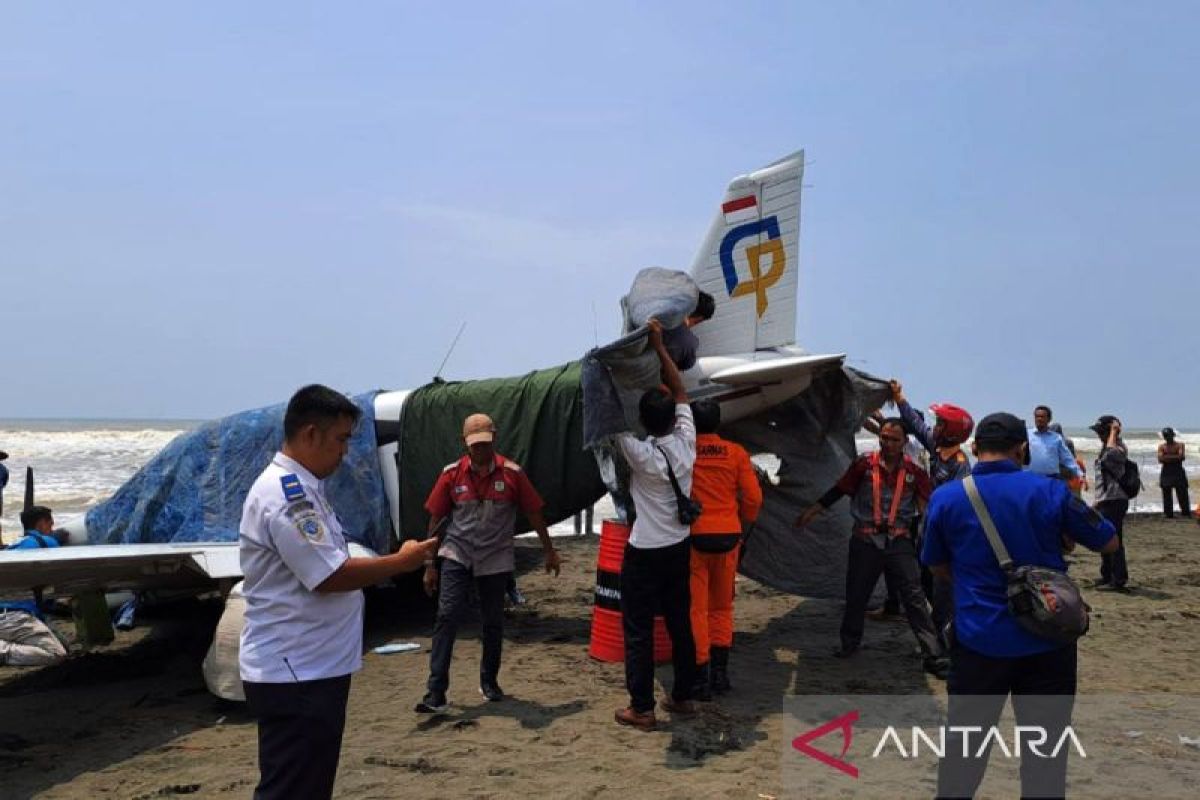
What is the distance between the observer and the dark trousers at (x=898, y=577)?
633 centimetres

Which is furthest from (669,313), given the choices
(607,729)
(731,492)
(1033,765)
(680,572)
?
(1033,765)

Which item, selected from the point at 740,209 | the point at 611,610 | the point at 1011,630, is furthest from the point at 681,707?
the point at 740,209

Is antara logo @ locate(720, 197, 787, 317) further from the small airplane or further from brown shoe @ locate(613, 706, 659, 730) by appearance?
brown shoe @ locate(613, 706, 659, 730)

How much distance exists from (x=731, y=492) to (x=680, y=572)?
735 millimetres

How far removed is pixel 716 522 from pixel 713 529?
51 millimetres

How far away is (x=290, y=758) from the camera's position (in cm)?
269

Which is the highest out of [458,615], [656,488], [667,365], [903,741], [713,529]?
[667,365]

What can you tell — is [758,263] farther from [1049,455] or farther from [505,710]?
[1049,455]

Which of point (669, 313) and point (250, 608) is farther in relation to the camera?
point (669, 313)

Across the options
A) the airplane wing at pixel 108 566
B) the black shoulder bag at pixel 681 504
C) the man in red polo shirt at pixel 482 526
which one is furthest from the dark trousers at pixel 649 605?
the airplane wing at pixel 108 566

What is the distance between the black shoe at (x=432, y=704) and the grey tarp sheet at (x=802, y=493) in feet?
10.1

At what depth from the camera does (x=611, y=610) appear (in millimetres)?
6566

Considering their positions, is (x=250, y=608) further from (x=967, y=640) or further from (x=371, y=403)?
(x=371, y=403)

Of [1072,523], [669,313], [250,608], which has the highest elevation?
[669,313]
